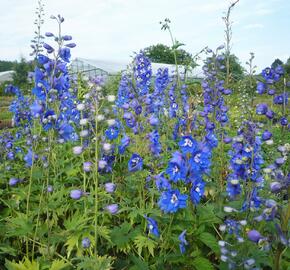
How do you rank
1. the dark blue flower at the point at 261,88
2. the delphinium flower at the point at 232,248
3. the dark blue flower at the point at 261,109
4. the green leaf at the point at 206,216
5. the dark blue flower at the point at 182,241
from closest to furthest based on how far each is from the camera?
the delphinium flower at the point at 232,248 < the dark blue flower at the point at 182,241 < the green leaf at the point at 206,216 < the dark blue flower at the point at 261,109 < the dark blue flower at the point at 261,88

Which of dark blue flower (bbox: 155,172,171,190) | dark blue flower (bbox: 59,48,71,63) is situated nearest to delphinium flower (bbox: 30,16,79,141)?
dark blue flower (bbox: 59,48,71,63)

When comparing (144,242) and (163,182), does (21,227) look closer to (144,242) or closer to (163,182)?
(144,242)

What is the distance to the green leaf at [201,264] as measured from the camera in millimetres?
2691

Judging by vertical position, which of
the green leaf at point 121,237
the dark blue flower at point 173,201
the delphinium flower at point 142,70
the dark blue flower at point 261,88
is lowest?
the green leaf at point 121,237

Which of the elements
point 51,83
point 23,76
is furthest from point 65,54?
point 23,76

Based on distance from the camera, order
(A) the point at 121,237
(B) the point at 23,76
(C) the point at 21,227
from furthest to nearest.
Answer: (B) the point at 23,76 → (C) the point at 21,227 → (A) the point at 121,237

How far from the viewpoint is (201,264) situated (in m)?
2.72

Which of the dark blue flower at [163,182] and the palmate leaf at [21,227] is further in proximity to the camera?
the palmate leaf at [21,227]

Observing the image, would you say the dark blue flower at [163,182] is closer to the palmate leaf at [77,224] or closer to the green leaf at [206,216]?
the green leaf at [206,216]

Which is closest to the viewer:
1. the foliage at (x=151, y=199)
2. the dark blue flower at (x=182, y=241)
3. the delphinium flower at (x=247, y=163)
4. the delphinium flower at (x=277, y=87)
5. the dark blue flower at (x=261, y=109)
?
the foliage at (x=151, y=199)

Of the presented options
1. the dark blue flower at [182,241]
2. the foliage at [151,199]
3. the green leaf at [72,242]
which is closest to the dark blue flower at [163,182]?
the foliage at [151,199]

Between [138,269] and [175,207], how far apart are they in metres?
0.44

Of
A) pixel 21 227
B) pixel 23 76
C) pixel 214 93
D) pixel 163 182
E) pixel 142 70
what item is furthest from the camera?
pixel 23 76

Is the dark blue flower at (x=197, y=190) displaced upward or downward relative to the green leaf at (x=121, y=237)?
upward
